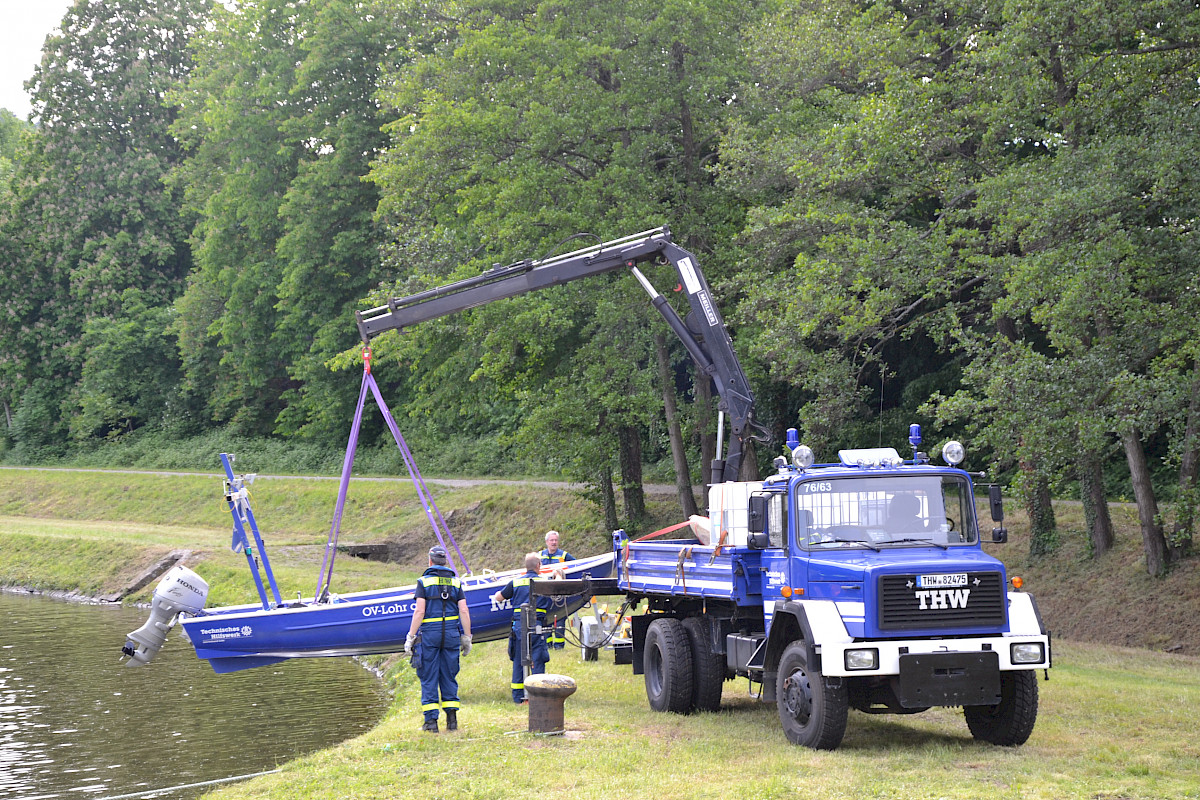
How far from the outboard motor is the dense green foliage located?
7.62m

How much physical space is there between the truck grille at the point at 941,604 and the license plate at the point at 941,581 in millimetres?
35

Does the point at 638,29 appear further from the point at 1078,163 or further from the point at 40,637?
the point at 40,637

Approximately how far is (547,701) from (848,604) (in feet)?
10.1

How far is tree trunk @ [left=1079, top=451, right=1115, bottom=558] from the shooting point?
66.6 ft

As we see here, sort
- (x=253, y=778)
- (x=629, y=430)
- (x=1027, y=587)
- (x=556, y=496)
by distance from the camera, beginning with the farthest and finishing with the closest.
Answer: (x=556, y=496)
(x=629, y=430)
(x=1027, y=587)
(x=253, y=778)

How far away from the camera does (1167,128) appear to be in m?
15.3

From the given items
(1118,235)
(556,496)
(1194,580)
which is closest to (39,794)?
(1118,235)

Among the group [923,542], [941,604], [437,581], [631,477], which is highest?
[631,477]

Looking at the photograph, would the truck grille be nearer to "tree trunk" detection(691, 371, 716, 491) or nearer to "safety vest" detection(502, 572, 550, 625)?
"safety vest" detection(502, 572, 550, 625)

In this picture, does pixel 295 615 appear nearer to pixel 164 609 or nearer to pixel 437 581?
pixel 164 609

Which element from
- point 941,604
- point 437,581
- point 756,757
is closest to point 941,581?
point 941,604

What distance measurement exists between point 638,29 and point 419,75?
19.3 ft

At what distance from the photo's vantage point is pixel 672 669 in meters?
12.2

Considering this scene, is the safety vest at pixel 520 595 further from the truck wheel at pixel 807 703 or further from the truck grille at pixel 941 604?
the truck grille at pixel 941 604
